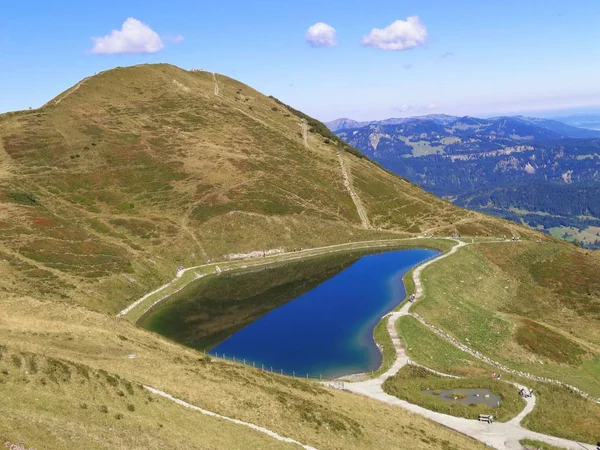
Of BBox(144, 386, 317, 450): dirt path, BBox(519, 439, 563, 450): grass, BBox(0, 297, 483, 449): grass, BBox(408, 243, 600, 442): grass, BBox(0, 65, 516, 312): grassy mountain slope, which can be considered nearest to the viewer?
BBox(0, 297, 483, 449): grass

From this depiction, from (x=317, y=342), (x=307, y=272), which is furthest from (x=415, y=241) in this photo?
(x=317, y=342)

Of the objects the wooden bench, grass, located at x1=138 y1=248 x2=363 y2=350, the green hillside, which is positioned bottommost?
the wooden bench

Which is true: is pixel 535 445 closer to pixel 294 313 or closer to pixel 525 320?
pixel 525 320

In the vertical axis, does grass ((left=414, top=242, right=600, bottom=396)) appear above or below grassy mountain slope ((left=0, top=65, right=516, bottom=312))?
below

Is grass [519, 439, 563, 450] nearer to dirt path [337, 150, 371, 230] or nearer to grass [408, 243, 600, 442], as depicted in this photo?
grass [408, 243, 600, 442]

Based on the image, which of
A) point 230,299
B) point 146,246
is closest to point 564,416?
point 230,299

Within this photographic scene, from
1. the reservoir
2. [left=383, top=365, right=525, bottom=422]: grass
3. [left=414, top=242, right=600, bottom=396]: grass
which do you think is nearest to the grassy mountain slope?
the reservoir

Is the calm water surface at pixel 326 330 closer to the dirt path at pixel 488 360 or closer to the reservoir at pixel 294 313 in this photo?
the reservoir at pixel 294 313

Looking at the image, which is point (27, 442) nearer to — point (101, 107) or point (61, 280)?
point (61, 280)
